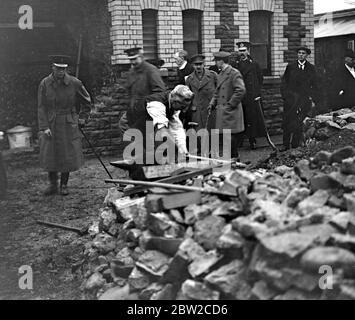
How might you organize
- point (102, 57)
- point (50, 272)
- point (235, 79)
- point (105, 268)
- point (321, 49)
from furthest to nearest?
point (321, 49), point (102, 57), point (235, 79), point (50, 272), point (105, 268)

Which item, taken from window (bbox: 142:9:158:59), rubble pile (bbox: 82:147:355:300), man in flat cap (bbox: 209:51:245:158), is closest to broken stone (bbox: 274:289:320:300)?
rubble pile (bbox: 82:147:355:300)

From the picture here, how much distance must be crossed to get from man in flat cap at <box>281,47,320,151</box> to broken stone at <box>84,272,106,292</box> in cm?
624

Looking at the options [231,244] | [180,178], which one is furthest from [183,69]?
[231,244]

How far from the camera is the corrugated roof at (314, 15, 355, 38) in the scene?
60.6 ft

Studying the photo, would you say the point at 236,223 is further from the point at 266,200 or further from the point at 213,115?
the point at 213,115

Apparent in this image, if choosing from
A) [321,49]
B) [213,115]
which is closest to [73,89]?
[213,115]

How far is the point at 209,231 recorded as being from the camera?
155 inches

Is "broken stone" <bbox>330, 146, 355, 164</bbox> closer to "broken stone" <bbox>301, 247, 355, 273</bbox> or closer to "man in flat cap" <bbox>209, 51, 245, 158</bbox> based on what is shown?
"broken stone" <bbox>301, 247, 355, 273</bbox>

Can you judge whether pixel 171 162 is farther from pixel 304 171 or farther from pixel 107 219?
pixel 304 171

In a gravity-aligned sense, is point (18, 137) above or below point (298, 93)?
below

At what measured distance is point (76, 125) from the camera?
330 inches

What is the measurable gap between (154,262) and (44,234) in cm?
264

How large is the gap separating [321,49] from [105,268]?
53.4 feet

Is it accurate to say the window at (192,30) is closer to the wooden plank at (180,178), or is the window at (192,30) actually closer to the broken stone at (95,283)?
the wooden plank at (180,178)
